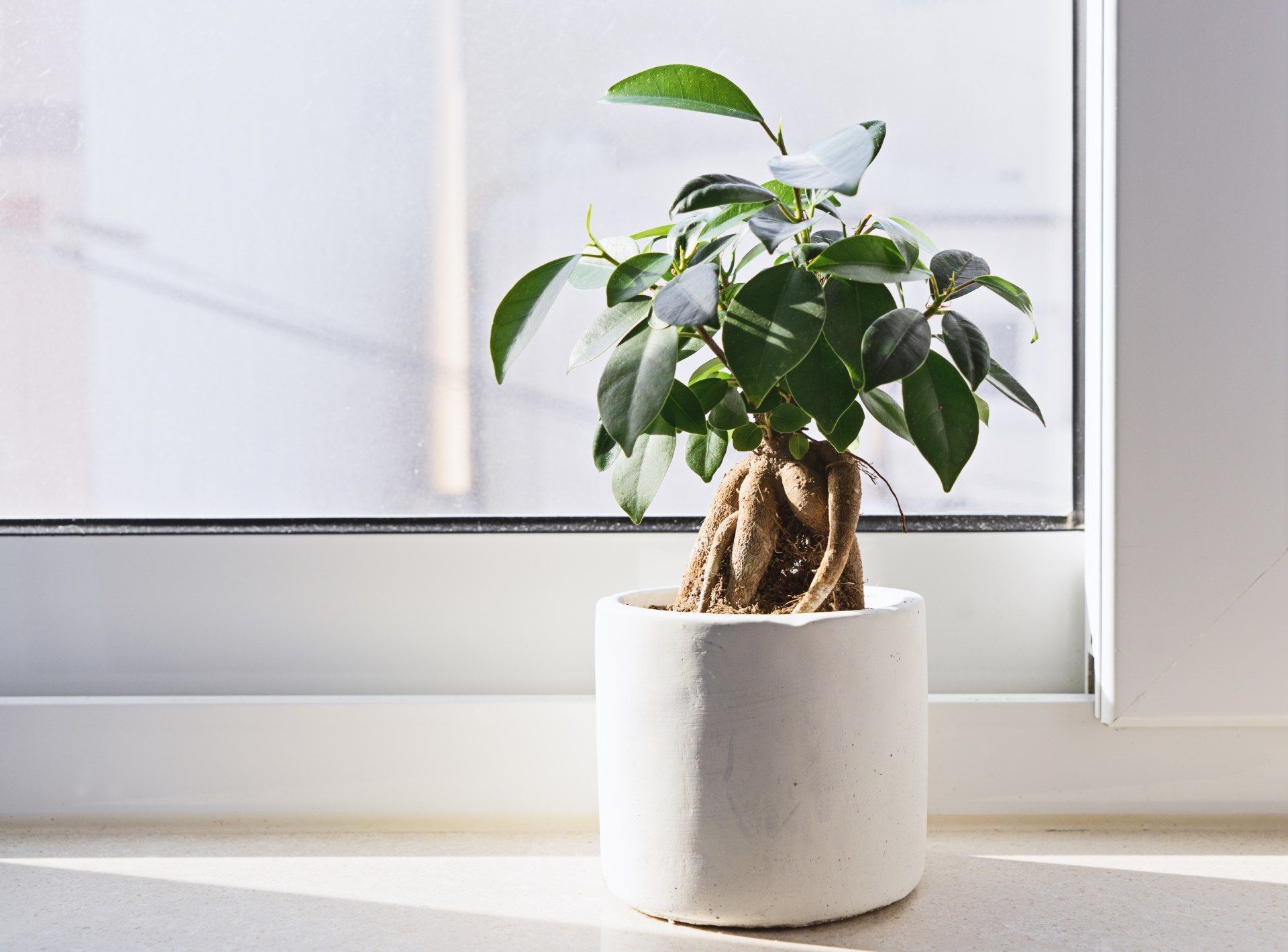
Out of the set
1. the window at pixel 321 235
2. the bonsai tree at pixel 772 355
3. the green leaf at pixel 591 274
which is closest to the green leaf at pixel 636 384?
the bonsai tree at pixel 772 355

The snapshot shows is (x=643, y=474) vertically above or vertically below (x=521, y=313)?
below

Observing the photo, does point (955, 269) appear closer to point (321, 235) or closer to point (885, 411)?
point (885, 411)

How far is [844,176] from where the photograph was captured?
46 cm

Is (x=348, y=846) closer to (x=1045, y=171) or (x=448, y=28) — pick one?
(x=448, y=28)

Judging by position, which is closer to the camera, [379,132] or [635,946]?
[635,946]

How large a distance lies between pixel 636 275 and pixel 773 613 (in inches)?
9.5

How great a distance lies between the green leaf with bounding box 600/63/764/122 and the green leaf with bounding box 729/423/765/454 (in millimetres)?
202

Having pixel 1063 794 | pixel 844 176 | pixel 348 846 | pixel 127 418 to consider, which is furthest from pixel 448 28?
pixel 1063 794

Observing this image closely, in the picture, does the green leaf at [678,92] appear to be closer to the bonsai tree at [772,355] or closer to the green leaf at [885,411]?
the bonsai tree at [772,355]

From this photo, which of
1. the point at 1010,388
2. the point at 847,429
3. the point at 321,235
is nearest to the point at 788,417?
the point at 847,429

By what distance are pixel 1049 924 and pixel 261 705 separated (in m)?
0.63

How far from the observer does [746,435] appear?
2.15 feet

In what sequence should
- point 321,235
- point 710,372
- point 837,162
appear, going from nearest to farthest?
point 837,162 < point 710,372 < point 321,235

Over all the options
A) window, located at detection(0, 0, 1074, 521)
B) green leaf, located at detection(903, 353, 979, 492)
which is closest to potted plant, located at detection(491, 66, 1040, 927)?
green leaf, located at detection(903, 353, 979, 492)
